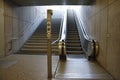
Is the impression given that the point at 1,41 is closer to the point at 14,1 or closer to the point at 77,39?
the point at 14,1

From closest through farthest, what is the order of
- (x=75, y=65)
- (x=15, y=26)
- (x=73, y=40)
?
(x=75, y=65) < (x=15, y=26) < (x=73, y=40)

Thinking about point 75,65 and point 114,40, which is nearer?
point 114,40

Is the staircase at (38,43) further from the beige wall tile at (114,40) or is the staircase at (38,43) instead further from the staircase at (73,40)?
the beige wall tile at (114,40)

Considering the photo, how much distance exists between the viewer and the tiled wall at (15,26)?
290 inches

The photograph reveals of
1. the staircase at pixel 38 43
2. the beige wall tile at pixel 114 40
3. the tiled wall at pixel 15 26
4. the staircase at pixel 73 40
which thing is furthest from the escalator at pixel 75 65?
the tiled wall at pixel 15 26

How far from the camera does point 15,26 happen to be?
8.29 meters

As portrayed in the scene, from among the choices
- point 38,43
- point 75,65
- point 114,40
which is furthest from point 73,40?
point 114,40

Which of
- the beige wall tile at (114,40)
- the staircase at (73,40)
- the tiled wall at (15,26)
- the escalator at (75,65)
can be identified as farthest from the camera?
the staircase at (73,40)

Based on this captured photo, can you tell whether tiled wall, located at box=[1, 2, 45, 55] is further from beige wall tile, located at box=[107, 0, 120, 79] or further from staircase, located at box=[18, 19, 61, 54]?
beige wall tile, located at box=[107, 0, 120, 79]

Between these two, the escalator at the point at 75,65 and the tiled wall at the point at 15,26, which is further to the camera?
the tiled wall at the point at 15,26

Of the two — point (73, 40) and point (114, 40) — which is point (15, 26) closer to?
point (73, 40)

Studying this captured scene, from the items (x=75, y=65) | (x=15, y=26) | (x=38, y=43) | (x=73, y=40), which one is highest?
(x=15, y=26)

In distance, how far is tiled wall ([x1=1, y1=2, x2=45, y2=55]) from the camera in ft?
24.1

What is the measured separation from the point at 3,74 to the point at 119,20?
308 cm
